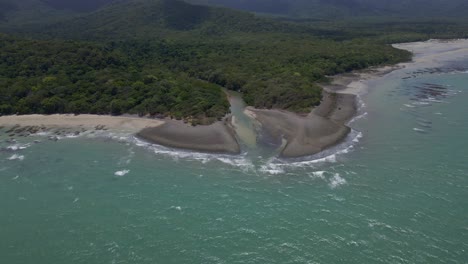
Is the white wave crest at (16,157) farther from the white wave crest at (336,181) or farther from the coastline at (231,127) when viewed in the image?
the white wave crest at (336,181)

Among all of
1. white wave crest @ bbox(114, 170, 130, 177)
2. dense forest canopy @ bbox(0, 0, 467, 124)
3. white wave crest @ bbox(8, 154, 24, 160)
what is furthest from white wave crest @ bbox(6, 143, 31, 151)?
white wave crest @ bbox(114, 170, 130, 177)

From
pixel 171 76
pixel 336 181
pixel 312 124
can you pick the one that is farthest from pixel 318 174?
pixel 171 76

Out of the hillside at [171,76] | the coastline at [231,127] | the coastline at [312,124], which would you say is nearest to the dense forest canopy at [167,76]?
the hillside at [171,76]

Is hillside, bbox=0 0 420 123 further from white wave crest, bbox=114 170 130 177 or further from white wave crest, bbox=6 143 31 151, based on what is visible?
white wave crest, bbox=114 170 130 177

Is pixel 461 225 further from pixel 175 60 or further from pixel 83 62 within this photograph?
pixel 175 60

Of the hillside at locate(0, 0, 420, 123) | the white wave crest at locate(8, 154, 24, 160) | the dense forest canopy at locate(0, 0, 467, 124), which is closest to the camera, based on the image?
the white wave crest at locate(8, 154, 24, 160)

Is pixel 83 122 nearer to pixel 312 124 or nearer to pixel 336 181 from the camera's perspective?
pixel 312 124
